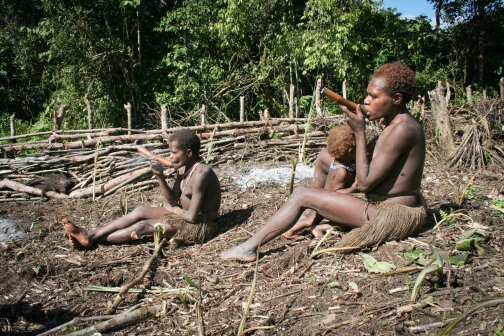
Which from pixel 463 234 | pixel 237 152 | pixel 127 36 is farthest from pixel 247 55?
pixel 463 234

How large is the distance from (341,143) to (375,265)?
41.6 inches

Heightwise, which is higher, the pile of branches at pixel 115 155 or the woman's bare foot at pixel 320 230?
the pile of branches at pixel 115 155

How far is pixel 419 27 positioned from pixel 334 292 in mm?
14506

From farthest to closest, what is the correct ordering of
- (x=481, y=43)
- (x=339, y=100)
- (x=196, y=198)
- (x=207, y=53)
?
(x=481, y=43) < (x=207, y=53) < (x=196, y=198) < (x=339, y=100)

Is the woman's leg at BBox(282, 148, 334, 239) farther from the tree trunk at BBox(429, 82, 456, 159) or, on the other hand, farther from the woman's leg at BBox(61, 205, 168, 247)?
the tree trunk at BBox(429, 82, 456, 159)

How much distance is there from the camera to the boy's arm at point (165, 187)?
12.2 ft

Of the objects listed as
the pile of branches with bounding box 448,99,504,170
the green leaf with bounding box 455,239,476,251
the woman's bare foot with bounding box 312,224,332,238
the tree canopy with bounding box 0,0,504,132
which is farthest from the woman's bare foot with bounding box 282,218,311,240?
the tree canopy with bounding box 0,0,504,132

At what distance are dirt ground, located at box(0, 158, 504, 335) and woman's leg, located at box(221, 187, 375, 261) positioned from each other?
200 millimetres

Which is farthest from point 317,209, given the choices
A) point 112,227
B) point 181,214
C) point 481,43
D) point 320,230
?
point 481,43

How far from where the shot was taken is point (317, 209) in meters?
3.07

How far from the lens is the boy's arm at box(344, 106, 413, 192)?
2.80m

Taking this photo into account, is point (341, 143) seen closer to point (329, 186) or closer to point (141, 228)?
point (329, 186)

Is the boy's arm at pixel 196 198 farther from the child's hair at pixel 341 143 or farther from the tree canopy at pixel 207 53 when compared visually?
the tree canopy at pixel 207 53

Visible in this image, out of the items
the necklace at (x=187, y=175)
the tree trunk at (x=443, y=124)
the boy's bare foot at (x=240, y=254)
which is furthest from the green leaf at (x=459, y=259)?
the tree trunk at (x=443, y=124)
